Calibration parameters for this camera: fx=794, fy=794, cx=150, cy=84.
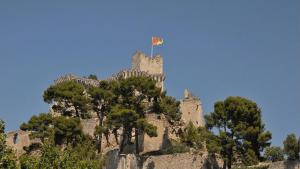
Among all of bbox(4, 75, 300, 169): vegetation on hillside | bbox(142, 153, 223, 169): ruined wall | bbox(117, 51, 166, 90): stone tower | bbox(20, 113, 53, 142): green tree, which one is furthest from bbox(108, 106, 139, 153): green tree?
bbox(117, 51, 166, 90): stone tower

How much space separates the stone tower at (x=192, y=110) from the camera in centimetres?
6412

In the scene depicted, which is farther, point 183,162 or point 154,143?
point 154,143

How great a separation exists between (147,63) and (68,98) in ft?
75.5

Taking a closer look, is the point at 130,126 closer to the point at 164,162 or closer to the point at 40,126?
the point at 164,162

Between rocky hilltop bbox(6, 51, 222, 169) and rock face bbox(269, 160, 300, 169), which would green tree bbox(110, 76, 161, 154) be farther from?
rock face bbox(269, 160, 300, 169)

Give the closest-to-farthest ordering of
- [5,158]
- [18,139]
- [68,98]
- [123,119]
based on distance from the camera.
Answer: [5,158] → [123,119] → [68,98] → [18,139]

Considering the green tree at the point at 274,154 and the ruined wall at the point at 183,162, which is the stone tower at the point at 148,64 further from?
the green tree at the point at 274,154

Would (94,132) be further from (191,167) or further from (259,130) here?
(259,130)

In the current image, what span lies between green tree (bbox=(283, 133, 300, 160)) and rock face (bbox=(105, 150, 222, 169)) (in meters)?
5.28

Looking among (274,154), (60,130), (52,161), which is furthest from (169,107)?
(52,161)

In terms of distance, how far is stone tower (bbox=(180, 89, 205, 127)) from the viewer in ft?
210

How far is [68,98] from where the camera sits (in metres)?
52.9

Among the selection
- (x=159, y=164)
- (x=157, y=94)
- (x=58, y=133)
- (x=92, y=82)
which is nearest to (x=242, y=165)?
(x=159, y=164)

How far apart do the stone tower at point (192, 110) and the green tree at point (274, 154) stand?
776 inches
